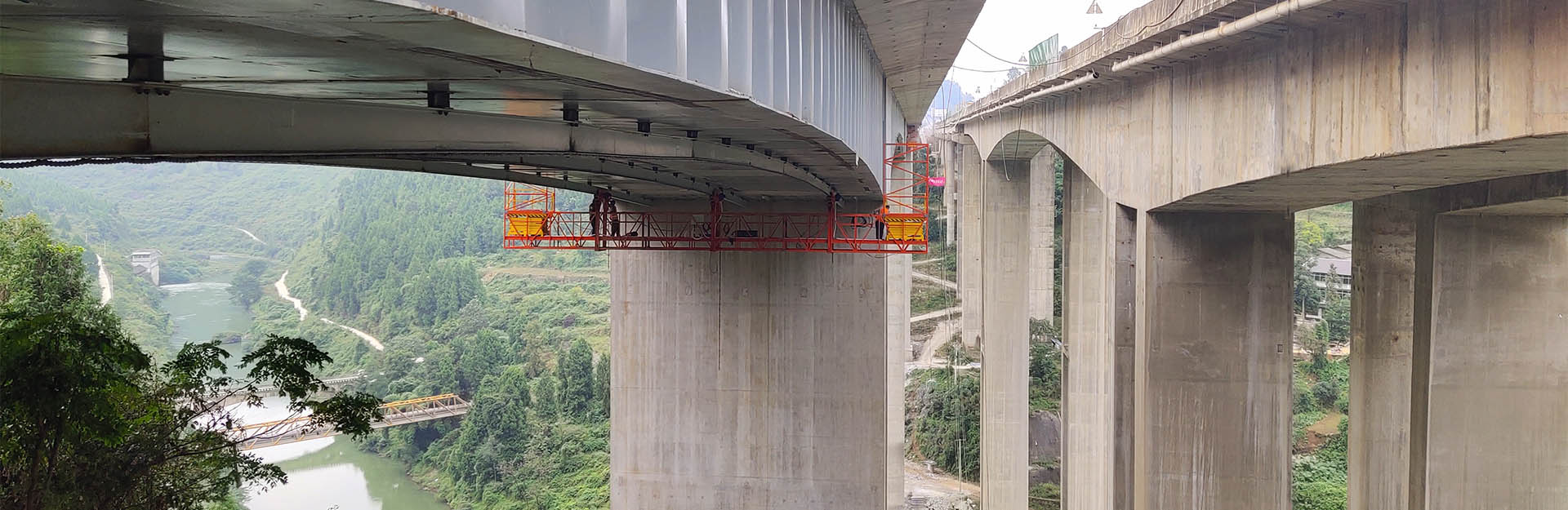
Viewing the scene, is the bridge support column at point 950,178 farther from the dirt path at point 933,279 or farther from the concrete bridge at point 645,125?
the concrete bridge at point 645,125

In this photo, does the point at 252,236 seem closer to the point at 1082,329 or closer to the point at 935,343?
the point at 935,343

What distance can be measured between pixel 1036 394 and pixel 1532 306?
39.4 meters

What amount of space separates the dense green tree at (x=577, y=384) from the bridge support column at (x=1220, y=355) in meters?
54.5

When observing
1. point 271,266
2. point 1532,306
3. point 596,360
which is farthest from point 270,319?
point 1532,306

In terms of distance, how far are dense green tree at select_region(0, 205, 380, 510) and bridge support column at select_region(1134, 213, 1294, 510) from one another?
32.6 feet

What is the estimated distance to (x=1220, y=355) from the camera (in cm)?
1219

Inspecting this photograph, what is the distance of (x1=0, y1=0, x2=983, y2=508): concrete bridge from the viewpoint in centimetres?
388

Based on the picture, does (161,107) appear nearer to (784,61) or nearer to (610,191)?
(784,61)

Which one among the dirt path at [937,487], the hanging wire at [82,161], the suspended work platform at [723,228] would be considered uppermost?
the hanging wire at [82,161]

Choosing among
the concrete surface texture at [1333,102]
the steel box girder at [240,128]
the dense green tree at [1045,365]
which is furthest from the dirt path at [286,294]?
the concrete surface texture at [1333,102]

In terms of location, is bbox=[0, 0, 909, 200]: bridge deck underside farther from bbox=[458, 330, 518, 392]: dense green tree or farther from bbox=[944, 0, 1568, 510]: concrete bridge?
bbox=[458, 330, 518, 392]: dense green tree

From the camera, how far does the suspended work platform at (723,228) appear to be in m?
19.1

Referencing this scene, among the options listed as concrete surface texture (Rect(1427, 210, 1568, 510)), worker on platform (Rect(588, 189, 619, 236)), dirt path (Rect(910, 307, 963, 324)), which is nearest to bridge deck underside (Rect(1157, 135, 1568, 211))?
concrete surface texture (Rect(1427, 210, 1568, 510))

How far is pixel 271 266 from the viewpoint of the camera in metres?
108
